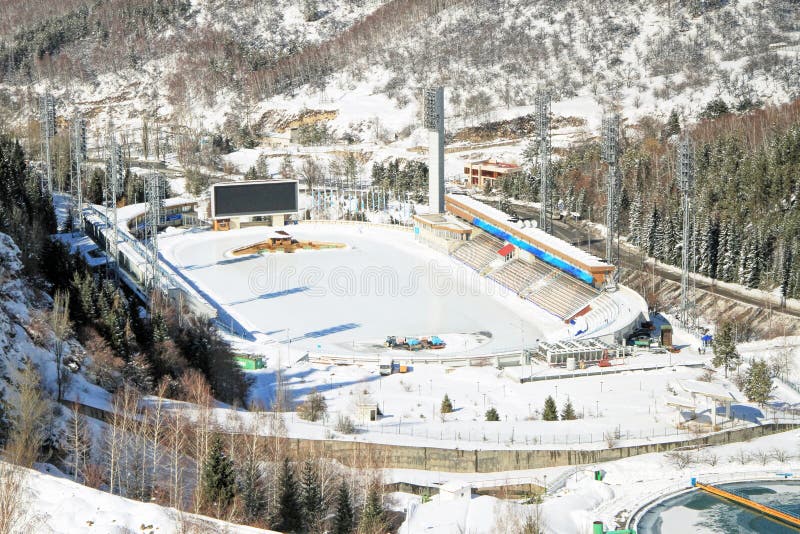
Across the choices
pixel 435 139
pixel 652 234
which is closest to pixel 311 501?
pixel 652 234

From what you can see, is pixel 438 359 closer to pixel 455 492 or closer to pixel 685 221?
pixel 685 221

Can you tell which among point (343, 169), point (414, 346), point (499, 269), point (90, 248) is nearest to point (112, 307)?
point (414, 346)

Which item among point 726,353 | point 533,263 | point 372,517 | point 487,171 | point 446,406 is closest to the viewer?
point 372,517

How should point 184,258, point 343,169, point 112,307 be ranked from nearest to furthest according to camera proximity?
point 112,307 → point 184,258 → point 343,169

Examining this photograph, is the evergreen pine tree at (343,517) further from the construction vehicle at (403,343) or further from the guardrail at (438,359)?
the construction vehicle at (403,343)

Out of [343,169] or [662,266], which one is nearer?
[662,266]

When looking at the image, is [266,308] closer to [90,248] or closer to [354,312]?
[354,312]
